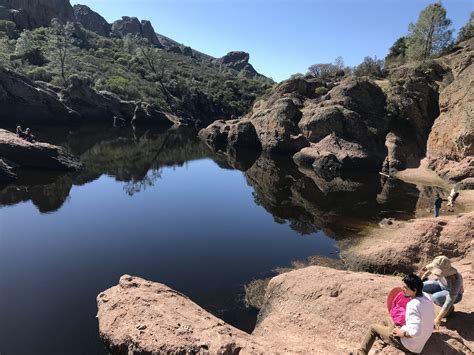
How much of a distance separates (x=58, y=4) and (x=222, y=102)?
8767 cm

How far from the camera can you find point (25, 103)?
58344 mm

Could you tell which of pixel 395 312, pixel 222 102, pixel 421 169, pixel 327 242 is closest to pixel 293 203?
pixel 327 242

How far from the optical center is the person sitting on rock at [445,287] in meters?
9.65

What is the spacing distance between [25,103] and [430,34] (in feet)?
228

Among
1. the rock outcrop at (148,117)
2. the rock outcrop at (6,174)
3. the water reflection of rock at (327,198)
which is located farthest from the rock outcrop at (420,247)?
the rock outcrop at (148,117)

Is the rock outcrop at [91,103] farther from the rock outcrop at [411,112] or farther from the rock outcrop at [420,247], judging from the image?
the rock outcrop at [420,247]

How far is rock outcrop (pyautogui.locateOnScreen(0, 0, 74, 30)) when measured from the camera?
12488 cm

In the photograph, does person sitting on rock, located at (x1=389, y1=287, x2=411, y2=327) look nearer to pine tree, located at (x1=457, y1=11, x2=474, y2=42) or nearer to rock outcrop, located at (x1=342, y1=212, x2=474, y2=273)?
rock outcrop, located at (x1=342, y1=212, x2=474, y2=273)

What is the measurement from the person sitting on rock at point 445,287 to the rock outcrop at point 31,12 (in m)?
145

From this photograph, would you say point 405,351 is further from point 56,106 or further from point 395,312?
point 56,106

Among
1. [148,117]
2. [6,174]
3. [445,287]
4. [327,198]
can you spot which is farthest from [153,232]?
[148,117]

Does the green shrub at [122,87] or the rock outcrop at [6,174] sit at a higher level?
the green shrub at [122,87]

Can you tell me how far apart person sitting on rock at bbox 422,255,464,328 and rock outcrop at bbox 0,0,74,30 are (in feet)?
476

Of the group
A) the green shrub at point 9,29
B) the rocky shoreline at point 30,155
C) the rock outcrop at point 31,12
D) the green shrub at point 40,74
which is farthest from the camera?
the rock outcrop at point 31,12
